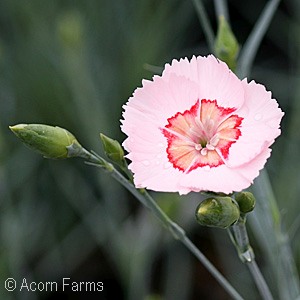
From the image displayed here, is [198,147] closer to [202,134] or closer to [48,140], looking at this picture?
[202,134]

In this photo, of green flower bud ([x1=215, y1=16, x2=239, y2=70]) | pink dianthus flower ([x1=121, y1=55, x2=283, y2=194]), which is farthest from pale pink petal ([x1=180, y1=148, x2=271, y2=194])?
green flower bud ([x1=215, y1=16, x2=239, y2=70])

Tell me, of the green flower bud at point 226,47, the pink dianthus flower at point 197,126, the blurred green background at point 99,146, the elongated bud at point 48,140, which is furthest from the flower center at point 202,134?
the blurred green background at point 99,146

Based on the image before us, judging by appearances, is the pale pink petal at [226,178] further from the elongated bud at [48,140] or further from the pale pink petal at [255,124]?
the elongated bud at [48,140]

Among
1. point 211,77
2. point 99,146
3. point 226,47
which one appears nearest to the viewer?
point 211,77

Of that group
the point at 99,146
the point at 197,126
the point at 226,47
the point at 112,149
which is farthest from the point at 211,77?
the point at 99,146

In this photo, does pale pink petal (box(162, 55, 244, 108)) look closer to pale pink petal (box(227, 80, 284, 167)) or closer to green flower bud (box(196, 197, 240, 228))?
pale pink petal (box(227, 80, 284, 167))

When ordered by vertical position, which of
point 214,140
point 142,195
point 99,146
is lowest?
point 99,146

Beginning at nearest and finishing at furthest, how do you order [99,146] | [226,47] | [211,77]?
[211,77]
[226,47]
[99,146]
